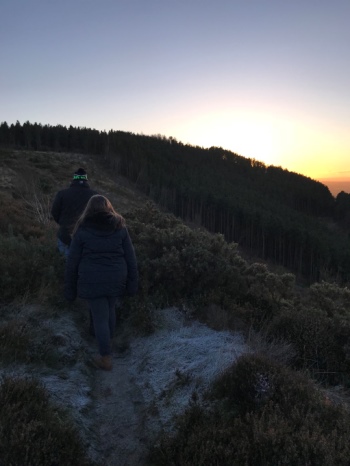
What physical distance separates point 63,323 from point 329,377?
349 cm

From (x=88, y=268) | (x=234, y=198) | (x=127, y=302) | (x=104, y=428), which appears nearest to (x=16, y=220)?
(x=127, y=302)

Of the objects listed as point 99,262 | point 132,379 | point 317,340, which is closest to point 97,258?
point 99,262

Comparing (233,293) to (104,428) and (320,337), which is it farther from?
(104,428)

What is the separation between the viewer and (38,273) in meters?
5.82

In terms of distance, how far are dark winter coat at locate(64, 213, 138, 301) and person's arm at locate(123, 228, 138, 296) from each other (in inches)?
3.5

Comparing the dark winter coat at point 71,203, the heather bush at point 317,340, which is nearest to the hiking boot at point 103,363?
the heather bush at point 317,340

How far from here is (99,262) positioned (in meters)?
4.32

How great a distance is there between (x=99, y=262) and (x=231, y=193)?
78.6 m

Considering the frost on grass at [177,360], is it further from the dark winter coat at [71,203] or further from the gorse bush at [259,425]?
the dark winter coat at [71,203]

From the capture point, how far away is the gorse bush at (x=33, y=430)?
2422 mm

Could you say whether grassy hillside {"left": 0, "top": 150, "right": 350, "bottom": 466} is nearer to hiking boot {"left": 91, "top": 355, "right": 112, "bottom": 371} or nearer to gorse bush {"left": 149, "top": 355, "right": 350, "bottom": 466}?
gorse bush {"left": 149, "top": 355, "right": 350, "bottom": 466}

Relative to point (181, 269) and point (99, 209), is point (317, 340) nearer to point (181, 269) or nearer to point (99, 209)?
point (181, 269)

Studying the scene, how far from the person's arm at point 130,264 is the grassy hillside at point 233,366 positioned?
A: 0.81 meters

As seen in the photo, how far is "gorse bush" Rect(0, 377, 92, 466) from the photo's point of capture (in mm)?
2422
